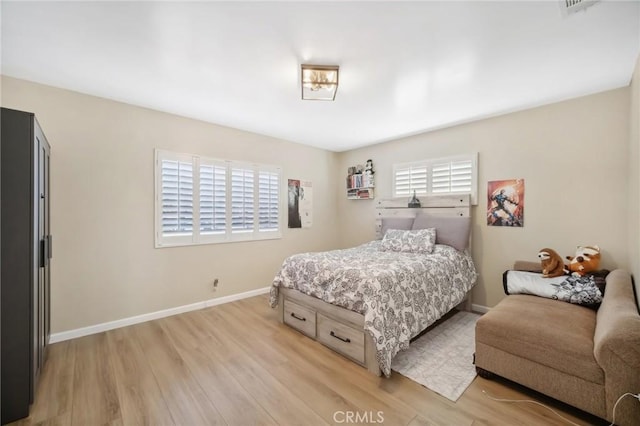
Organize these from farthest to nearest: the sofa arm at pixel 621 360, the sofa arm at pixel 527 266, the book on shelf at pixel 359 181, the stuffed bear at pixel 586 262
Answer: the book on shelf at pixel 359 181
the sofa arm at pixel 527 266
the stuffed bear at pixel 586 262
the sofa arm at pixel 621 360

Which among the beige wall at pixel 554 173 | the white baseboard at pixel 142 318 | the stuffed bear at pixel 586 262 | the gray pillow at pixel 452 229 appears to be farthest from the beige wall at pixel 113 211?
the stuffed bear at pixel 586 262

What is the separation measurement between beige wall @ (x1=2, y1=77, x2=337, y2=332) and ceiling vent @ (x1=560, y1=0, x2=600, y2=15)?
3510 millimetres

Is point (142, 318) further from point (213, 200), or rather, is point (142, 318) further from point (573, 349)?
point (573, 349)

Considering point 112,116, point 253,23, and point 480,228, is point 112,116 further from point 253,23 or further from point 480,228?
point 480,228

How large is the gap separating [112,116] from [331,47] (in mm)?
2526

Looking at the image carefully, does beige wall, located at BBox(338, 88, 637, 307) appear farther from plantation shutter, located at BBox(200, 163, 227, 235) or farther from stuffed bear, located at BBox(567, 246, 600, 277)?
plantation shutter, located at BBox(200, 163, 227, 235)

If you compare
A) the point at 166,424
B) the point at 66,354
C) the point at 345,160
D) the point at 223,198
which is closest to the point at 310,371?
the point at 166,424

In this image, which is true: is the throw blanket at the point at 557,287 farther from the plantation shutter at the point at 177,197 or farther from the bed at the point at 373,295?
the plantation shutter at the point at 177,197

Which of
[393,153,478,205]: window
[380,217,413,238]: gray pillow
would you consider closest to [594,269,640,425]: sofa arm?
[393,153,478,205]: window

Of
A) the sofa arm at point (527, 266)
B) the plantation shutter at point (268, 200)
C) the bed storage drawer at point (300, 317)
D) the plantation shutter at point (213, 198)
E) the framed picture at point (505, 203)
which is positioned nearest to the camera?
the bed storage drawer at point (300, 317)

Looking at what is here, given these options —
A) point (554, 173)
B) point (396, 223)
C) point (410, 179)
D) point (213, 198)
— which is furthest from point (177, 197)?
point (554, 173)

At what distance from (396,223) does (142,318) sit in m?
3.54

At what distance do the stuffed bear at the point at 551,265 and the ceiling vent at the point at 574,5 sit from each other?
2.08m

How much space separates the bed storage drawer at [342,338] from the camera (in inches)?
85.4
